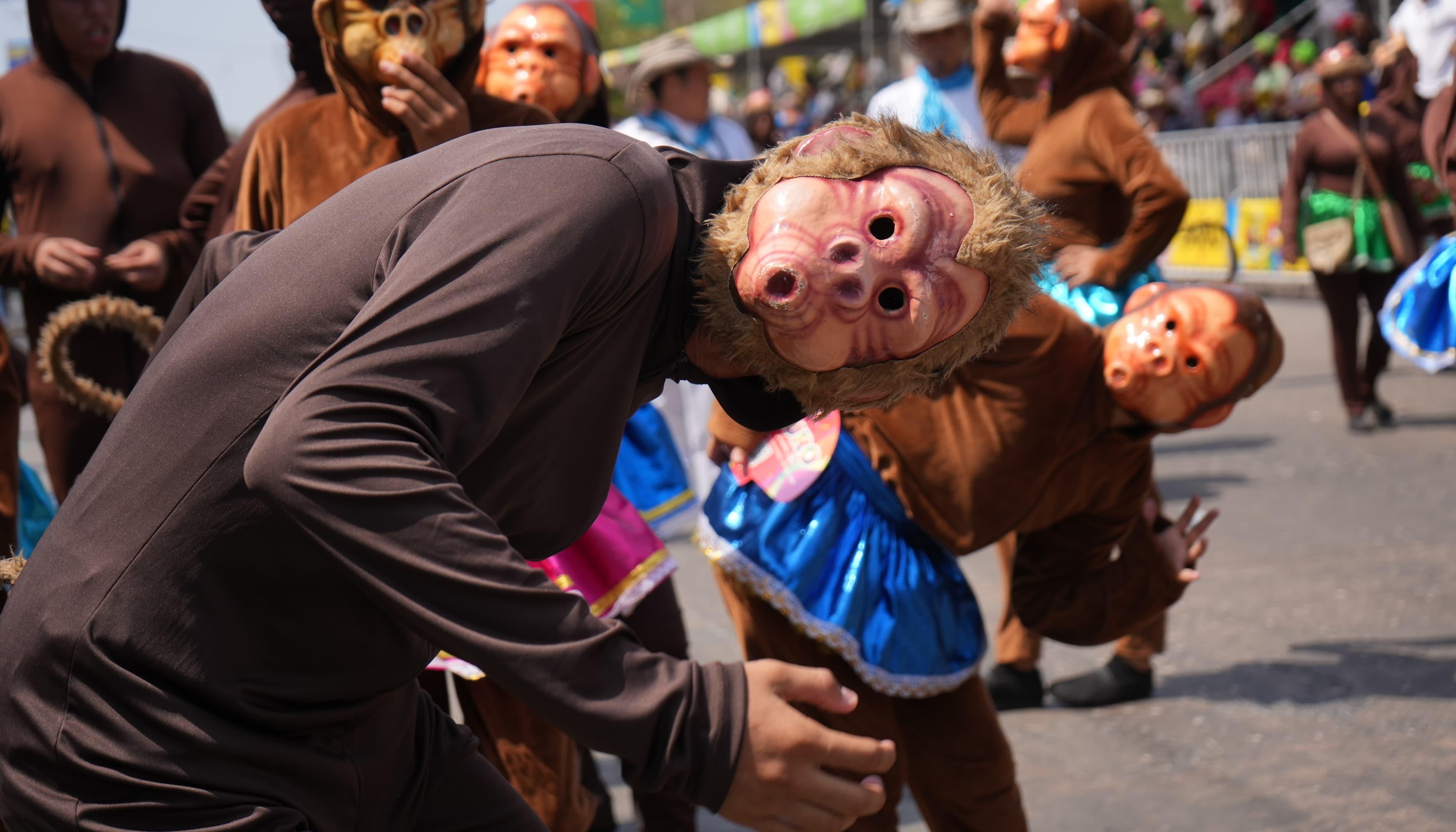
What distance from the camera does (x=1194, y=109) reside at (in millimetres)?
16672

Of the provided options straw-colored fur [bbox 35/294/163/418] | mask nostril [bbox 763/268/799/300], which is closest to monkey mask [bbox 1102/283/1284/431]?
mask nostril [bbox 763/268/799/300]

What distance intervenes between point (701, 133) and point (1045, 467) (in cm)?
406

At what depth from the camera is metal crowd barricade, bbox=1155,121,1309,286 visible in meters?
13.2

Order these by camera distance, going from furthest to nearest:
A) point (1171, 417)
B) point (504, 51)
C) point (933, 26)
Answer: point (933, 26) → point (504, 51) → point (1171, 417)

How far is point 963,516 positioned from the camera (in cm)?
277

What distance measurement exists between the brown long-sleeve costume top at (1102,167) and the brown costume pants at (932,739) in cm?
177

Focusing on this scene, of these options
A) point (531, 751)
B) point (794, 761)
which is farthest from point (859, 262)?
point (531, 751)

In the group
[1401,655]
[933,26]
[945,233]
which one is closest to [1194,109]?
[933,26]

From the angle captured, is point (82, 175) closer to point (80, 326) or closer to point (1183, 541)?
point (80, 326)

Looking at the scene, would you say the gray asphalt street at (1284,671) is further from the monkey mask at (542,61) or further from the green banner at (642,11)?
the green banner at (642,11)

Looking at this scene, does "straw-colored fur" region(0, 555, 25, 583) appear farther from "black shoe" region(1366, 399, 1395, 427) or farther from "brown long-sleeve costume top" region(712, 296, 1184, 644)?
"black shoe" region(1366, 399, 1395, 427)

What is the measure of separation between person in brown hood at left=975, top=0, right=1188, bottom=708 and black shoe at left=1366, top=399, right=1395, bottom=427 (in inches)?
138

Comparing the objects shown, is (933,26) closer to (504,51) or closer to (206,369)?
(504,51)

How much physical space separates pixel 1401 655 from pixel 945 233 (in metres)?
3.41
